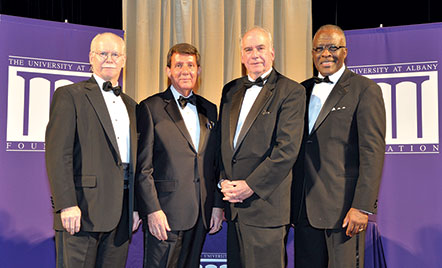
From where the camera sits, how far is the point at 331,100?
3.07 meters

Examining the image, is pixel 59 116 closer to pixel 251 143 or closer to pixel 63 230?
pixel 63 230

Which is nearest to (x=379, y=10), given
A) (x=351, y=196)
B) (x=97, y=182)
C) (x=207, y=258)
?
(x=351, y=196)

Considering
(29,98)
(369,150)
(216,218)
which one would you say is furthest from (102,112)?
(29,98)

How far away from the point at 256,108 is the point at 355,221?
0.94 meters

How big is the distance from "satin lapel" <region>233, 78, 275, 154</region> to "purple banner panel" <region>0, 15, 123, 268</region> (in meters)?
2.29

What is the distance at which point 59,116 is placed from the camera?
9.18ft

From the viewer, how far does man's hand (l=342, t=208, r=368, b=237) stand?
2.86 m

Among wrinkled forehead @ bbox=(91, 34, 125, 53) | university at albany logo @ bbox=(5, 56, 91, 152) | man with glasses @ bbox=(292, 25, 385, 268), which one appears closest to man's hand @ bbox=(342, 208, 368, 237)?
man with glasses @ bbox=(292, 25, 385, 268)

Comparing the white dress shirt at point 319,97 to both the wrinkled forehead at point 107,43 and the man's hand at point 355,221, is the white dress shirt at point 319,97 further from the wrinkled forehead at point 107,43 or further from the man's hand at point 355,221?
the wrinkled forehead at point 107,43

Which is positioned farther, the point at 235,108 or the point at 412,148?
the point at 412,148

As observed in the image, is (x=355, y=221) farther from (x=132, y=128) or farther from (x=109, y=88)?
(x=109, y=88)

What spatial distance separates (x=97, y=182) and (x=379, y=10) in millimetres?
3901

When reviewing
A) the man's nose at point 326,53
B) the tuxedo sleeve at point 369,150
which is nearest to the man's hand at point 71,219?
the tuxedo sleeve at point 369,150

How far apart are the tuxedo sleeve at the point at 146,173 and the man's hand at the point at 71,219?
470 mm
